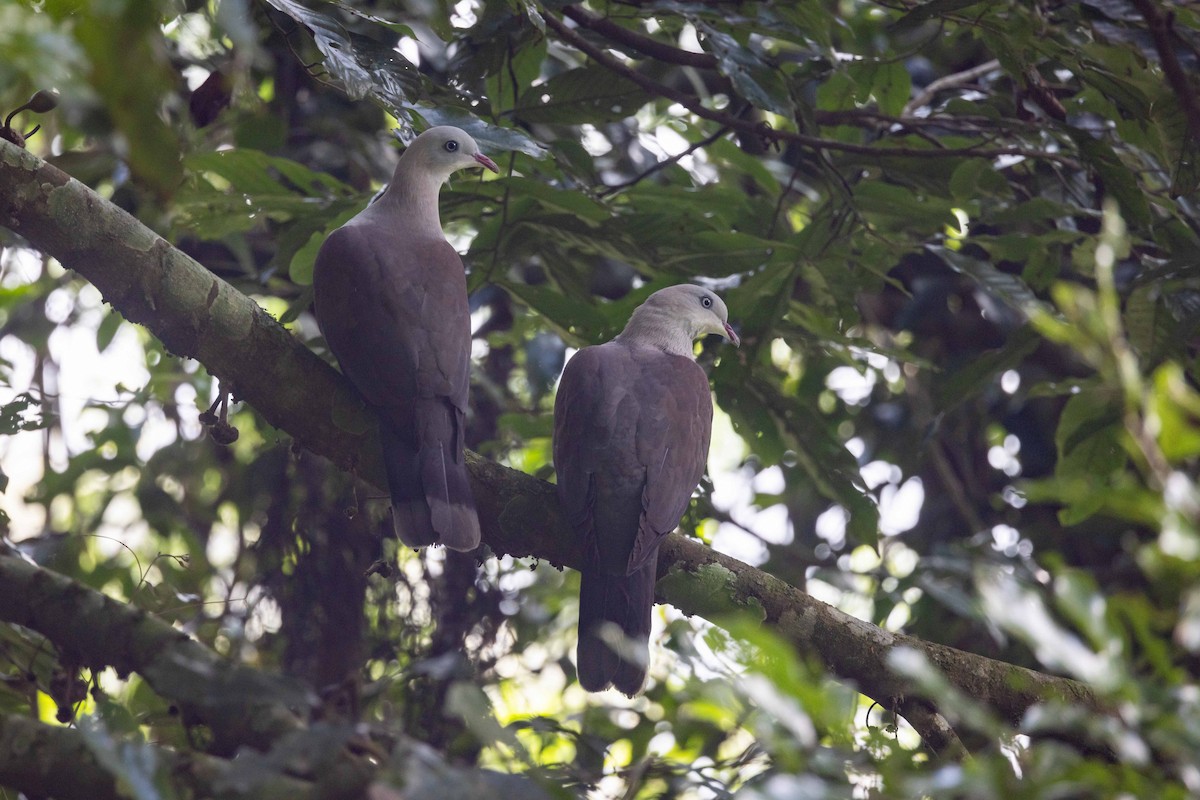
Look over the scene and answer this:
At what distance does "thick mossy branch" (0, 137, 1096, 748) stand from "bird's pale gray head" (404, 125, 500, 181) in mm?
963

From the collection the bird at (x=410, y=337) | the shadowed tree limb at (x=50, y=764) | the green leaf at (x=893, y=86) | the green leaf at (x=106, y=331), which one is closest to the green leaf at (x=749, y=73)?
the green leaf at (x=893, y=86)

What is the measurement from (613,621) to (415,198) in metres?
1.47

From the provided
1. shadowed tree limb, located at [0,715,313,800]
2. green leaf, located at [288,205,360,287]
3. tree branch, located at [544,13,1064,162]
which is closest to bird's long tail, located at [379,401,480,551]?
green leaf, located at [288,205,360,287]

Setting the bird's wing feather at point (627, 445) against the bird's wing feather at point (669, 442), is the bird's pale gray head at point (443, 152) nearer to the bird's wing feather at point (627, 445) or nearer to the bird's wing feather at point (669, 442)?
the bird's wing feather at point (627, 445)

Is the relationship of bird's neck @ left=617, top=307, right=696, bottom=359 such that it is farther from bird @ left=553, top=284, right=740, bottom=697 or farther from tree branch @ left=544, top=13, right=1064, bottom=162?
tree branch @ left=544, top=13, right=1064, bottom=162

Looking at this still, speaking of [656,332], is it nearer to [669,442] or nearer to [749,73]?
[669,442]

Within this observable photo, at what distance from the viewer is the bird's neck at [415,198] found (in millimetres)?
3480

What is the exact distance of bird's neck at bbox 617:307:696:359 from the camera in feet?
12.5

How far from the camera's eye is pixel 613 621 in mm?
2955

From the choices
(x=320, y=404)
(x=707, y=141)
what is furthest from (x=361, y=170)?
(x=320, y=404)

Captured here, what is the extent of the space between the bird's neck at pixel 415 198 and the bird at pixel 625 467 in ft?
2.09

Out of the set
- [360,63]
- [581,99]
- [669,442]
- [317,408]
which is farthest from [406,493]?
[581,99]

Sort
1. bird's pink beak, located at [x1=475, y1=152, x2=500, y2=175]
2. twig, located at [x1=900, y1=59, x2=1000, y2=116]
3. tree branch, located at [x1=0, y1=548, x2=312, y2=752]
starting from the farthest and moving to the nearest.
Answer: twig, located at [x1=900, y1=59, x2=1000, y2=116]
bird's pink beak, located at [x1=475, y1=152, x2=500, y2=175]
tree branch, located at [x1=0, y1=548, x2=312, y2=752]

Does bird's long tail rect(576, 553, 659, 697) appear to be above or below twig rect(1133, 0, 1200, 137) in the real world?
A: below
